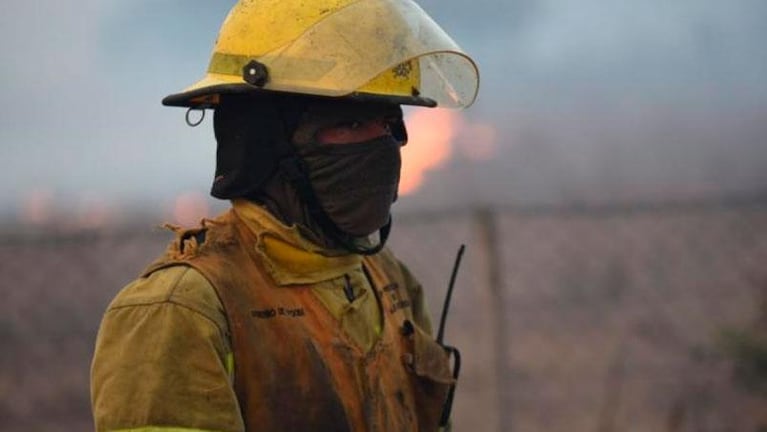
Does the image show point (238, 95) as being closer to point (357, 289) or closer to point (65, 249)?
point (357, 289)

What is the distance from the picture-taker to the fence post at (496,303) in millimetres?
6379

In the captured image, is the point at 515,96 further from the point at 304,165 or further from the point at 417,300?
the point at 304,165

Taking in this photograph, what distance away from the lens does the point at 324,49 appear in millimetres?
3111

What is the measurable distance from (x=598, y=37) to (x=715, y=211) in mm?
14082

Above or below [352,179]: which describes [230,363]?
below

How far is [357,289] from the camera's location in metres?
3.33

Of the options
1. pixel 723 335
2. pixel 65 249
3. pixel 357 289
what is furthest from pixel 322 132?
pixel 723 335

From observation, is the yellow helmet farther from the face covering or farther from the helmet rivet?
the face covering

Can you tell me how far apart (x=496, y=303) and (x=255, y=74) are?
11.5 ft

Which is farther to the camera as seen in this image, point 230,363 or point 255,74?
point 255,74

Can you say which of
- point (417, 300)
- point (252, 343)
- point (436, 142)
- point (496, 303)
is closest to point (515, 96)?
point (436, 142)

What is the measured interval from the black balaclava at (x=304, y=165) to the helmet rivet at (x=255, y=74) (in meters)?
0.10

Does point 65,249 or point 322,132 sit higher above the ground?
point 322,132

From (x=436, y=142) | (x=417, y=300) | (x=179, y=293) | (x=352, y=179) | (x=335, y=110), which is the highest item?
(x=335, y=110)
